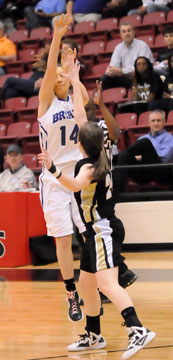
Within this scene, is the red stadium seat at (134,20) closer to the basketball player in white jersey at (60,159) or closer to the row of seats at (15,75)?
the row of seats at (15,75)

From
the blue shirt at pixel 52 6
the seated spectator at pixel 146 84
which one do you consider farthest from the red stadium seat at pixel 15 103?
the blue shirt at pixel 52 6

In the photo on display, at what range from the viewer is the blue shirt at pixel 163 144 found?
7.69 meters

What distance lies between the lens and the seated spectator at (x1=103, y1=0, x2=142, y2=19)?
37.9 ft

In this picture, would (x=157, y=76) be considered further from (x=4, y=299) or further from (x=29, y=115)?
(x=4, y=299)

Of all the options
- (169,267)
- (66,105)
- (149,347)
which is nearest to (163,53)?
(169,267)

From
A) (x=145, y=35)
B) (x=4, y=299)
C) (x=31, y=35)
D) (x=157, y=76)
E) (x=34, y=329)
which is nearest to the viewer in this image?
(x=34, y=329)

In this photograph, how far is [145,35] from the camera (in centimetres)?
1073

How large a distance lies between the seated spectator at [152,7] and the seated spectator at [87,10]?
2.66ft

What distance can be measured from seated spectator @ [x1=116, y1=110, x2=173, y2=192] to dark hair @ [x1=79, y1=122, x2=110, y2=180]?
168 inches

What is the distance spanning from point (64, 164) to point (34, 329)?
1.12m

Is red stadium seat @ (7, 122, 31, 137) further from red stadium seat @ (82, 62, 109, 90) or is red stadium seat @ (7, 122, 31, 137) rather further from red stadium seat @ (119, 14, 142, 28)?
red stadium seat @ (119, 14, 142, 28)

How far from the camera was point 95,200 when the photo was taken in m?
3.43

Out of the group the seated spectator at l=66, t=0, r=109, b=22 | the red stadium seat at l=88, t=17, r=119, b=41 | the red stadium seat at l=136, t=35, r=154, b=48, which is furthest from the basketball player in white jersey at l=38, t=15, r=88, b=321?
the seated spectator at l=66, t=0, r=109, b=22

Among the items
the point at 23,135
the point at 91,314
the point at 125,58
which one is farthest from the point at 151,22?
the point at 91,314
